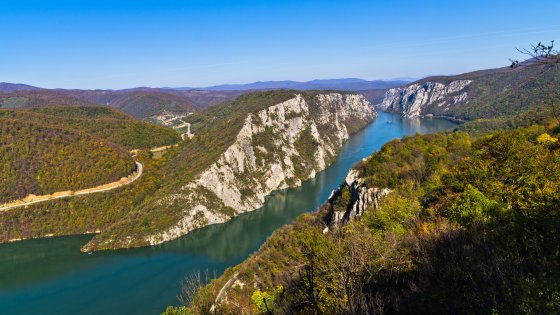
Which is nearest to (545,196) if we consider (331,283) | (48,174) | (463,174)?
(331,283)

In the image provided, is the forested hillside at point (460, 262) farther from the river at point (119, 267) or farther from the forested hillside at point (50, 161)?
the forested hillside at point (50, 161)

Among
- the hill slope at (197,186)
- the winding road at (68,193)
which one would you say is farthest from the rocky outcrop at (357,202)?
the winding road at (68,193)

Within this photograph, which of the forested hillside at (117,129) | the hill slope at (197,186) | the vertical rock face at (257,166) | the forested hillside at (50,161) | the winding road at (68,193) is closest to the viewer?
the hill slope at (197,186)

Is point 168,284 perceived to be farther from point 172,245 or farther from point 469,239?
point 469,239

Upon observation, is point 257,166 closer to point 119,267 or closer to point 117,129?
point 119,267

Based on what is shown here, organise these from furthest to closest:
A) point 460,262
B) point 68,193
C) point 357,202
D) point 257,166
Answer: point 257,166 < point 68,193 < point 357,202 < point 460,262

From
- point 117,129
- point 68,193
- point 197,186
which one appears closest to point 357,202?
point 197,186
